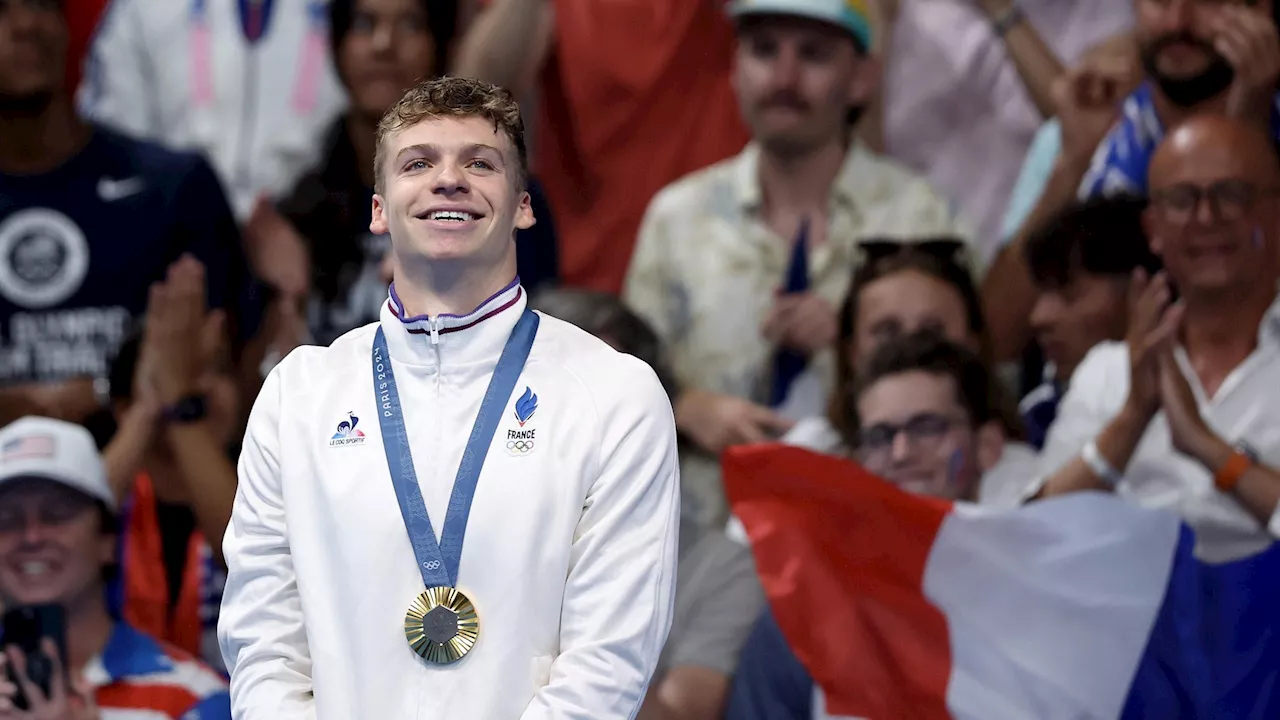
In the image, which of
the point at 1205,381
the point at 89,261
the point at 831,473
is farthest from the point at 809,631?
the point at 89,261

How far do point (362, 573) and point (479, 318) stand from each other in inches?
17.4

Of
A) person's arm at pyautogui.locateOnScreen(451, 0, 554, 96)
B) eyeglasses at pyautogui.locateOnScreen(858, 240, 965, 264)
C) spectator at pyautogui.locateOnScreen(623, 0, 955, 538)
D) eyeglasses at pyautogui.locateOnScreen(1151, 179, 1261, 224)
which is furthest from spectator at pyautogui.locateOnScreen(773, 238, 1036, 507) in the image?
person's arm at pyautogui.locateOnScreen(451, 0, 554, 96)

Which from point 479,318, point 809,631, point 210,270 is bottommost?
point 809,631

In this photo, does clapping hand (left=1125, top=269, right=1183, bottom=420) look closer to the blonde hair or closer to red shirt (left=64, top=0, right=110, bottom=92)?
the blonde hair

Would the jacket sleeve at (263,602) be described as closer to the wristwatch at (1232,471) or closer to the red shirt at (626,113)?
the wristwatch at (1232,471)

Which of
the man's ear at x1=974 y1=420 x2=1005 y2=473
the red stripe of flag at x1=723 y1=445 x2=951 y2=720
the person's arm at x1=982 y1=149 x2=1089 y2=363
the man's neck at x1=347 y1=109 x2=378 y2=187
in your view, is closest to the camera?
the red stripe of flag at x1=723 y1=445 x2=951 y2=720

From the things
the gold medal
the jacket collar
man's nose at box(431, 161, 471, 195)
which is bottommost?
the gold medal

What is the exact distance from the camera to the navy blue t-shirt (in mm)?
6000

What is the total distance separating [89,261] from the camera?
6055mm

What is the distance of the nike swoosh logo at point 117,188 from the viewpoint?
614cm

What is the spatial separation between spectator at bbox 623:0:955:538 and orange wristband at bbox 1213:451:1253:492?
1359mm

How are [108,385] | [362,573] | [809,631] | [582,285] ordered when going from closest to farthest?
1. [362,573]
2. [809,631]
3. [108,385]
4. [582,285]

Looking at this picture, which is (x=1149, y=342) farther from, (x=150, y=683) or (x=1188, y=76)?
(x=150, y=683)

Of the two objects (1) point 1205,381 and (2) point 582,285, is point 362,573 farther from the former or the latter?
(2) point 582,285
